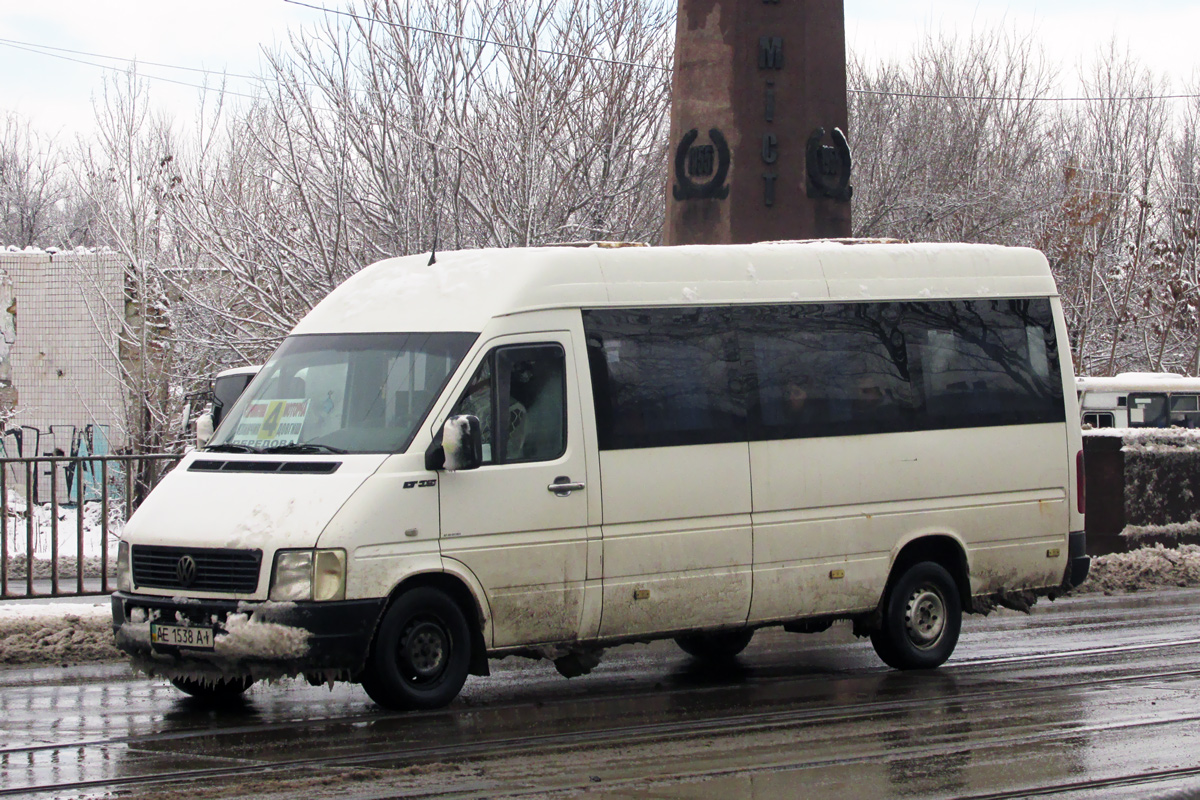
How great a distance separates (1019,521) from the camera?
439 inches

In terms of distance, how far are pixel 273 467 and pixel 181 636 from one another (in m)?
1.01

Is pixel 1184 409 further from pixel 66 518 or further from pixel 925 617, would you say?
pixel 66 518

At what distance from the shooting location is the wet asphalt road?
268 inches

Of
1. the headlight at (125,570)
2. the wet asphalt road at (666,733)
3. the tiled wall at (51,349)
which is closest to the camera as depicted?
the wet asphalt road at (666,733)

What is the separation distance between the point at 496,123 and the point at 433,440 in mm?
12841

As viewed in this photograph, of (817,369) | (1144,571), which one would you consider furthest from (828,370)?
(1144,571)

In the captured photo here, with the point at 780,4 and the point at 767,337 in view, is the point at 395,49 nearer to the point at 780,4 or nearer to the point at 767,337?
the point at 780,4

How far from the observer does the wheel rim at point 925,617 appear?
35.2ft

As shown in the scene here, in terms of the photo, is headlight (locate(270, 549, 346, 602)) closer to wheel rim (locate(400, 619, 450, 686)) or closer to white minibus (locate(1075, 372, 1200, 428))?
wheel rim (locate(400, 619, 450, 686))

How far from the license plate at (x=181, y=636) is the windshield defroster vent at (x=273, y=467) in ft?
2.95

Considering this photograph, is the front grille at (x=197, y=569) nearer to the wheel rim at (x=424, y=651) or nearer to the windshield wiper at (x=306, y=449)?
the windshield wiper at (x=306, y=449)

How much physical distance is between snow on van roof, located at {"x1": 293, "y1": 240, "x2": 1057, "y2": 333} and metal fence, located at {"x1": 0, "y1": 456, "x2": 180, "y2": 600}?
13.1ft

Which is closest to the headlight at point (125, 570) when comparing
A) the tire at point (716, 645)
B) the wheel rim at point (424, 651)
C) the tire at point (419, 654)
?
the tire at point (419, 654)

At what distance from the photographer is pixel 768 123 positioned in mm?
16875
